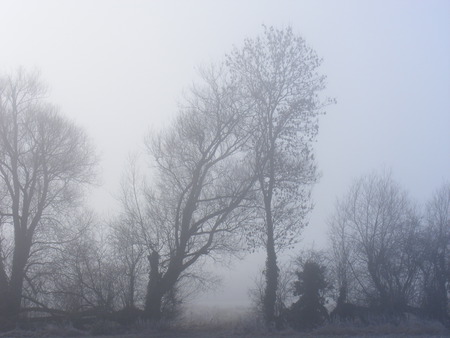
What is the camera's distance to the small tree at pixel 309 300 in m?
25.8

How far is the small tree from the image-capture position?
25.8 metres

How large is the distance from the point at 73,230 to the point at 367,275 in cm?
1692

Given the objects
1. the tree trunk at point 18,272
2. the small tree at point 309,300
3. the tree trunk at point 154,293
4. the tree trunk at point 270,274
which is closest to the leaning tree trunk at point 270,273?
the tree trunk at point 270,274

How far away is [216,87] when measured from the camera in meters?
30.2

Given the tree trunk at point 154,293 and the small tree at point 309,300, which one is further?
the tree trunk at point 154,293

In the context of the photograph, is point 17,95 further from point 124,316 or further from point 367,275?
point 367,275

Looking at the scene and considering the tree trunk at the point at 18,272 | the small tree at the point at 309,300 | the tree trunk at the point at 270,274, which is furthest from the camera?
A: the tree trunk at the point at 18,272

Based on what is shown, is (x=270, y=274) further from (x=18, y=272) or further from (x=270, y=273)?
(x=18, y=272)

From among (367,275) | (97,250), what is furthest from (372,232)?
(97,250)

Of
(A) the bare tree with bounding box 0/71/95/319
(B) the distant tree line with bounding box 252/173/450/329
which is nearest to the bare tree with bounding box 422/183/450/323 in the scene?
(B) the distant tree line with bounding box 252/173/450/329

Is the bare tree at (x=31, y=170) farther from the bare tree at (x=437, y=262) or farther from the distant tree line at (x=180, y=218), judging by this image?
the bare tree at (x=437, y=262)

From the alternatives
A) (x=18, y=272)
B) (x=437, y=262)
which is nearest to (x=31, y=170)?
(x=18, y=272)

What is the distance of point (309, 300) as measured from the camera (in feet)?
86.7

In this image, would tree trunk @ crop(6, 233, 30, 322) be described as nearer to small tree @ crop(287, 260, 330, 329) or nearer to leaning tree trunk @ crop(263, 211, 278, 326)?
leaning tree trunk @ crop(263, 211, 278, 326)
